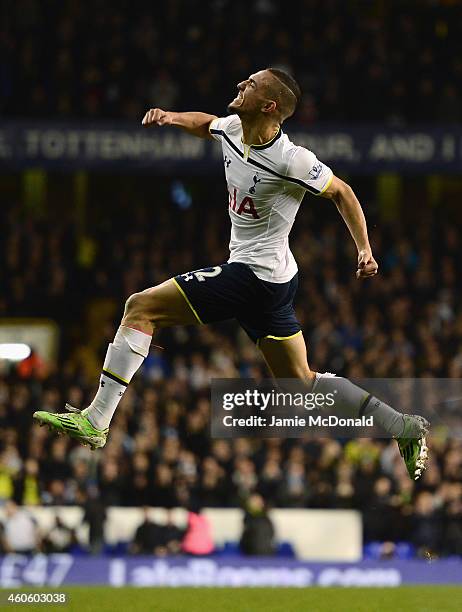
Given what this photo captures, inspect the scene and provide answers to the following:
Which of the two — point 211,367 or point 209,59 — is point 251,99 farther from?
point 209,59

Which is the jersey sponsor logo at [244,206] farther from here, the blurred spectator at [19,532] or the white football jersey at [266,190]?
the blurred spectator at [19,532]

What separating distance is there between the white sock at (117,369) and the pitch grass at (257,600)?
1.81 meters

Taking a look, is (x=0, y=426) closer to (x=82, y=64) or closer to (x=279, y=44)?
(x=82, y=64)

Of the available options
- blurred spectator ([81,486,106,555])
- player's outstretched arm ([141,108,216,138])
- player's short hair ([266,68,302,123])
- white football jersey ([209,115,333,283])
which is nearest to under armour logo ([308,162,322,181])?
white football jersey ([209,115,333,283])

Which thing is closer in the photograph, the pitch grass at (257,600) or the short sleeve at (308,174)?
the short sleeve at (308,174)

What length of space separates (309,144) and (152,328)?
39.6 feet

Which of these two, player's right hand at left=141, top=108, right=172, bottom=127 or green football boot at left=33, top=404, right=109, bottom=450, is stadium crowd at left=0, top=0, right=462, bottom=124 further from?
green football boot at left=33, top=404, right=109, bottom=450

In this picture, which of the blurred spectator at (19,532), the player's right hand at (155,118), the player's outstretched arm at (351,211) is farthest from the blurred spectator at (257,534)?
the player's right hand at (155,118)

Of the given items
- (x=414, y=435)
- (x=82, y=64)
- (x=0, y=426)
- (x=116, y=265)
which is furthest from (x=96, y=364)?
(x=414, y=435)

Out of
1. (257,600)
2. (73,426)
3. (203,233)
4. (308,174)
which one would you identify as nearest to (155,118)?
(308,174)

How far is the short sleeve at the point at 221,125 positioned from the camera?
8078 mm

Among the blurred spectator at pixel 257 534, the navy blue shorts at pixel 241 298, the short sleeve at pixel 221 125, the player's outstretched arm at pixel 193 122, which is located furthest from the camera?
the blurred spectator at pixel 257 534

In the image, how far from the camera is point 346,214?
7.75 m

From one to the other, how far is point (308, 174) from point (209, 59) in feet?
43.3
